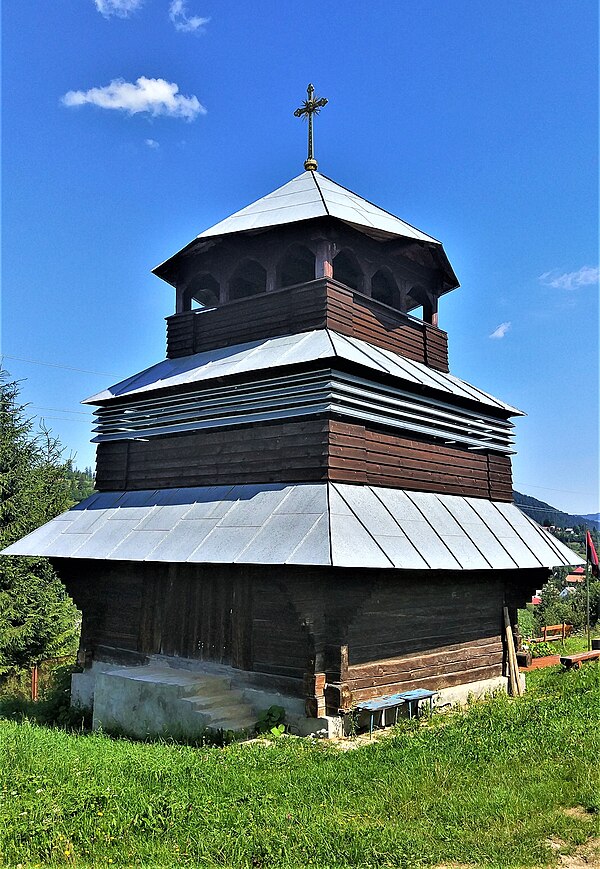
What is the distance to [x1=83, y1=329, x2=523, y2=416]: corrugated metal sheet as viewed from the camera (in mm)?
10789

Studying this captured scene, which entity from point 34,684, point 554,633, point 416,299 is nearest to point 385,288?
point 416,299

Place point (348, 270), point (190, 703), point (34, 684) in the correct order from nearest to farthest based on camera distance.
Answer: point (190, 703) → point (348, 270) → point (34, 684)

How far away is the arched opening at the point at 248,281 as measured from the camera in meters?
14.7

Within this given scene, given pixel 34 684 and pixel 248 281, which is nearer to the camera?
pixel 248 281

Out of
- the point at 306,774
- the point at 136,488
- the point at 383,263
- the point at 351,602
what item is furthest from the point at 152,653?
the point at 383,263

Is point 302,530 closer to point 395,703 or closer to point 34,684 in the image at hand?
point 395,703

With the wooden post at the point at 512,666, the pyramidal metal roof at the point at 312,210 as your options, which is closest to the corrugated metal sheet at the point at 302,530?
the wooden post at the point at 512,666

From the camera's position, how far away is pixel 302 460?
34.2ft

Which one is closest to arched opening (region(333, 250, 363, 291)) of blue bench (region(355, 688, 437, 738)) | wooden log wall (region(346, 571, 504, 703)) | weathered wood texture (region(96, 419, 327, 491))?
weathered wood texture (region(96, 419, 327, 491))

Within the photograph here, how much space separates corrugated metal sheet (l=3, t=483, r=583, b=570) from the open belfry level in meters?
0.04

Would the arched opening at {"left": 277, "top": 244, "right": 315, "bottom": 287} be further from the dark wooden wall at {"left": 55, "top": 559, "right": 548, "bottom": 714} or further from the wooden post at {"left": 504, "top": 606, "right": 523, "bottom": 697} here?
the wooden post at {"left": 504, "top": 606, "right": 523, "bottom": 697}

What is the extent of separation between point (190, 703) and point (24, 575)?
1079 cm

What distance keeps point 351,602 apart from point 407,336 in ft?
19.8

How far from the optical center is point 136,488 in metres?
13.2
